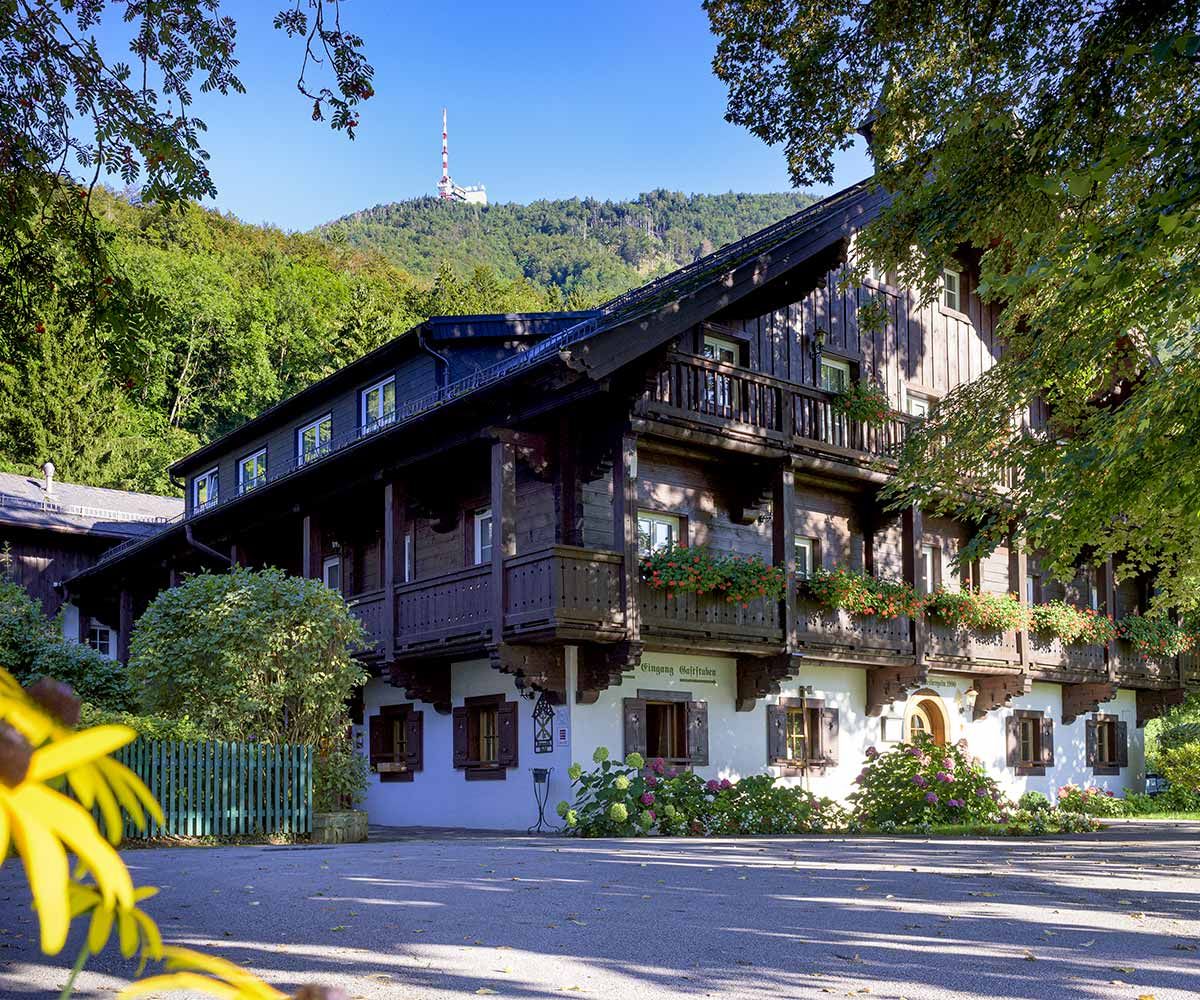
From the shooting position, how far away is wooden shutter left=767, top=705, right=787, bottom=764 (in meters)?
23.3

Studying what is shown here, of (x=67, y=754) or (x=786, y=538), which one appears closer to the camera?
(x=67, y=754)

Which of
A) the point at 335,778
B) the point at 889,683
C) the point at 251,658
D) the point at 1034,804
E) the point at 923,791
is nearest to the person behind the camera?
the point at 251,658

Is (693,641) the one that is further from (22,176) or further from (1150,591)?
(1150,591)

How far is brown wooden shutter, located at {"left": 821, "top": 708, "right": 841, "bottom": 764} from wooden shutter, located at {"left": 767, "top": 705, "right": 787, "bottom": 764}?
80 centimetres

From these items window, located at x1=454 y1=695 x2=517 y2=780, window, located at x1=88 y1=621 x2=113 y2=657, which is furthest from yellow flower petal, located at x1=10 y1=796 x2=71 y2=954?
window, located at x1=88 y1=621 x2=113 y2=657

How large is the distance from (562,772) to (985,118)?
11.8 m

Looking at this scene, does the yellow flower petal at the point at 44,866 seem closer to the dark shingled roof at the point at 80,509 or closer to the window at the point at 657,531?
the window at the point at 657,531

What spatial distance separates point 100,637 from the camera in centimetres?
4000

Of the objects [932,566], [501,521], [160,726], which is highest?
[501,521]

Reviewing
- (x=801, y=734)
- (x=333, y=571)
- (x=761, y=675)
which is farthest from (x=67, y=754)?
(x=333, y=571)

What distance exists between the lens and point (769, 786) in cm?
2030

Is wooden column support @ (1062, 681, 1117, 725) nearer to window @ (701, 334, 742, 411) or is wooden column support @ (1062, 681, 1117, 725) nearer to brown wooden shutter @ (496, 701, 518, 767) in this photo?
window @ (701, 334, 742, 411)

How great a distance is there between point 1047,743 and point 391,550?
48.8 ft

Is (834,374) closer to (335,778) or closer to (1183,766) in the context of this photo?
(335,778)
